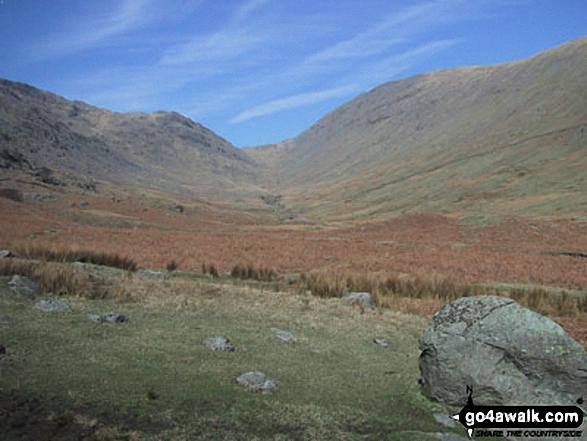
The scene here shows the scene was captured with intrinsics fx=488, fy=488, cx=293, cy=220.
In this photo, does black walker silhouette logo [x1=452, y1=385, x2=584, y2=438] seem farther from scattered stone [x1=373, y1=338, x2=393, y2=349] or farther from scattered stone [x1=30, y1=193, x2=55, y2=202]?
scattered stone [x1=30, y1=193, x2=55, y2=202]

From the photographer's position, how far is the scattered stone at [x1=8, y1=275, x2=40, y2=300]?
1544 cm

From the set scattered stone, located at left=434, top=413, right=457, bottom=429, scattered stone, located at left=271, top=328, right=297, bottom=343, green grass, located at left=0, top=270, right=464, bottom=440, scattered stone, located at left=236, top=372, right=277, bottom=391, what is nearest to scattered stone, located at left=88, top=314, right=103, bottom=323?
green grass, located at left=0, top=270, right=464, bottom=440

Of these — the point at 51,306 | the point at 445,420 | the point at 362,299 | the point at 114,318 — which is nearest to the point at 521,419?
the point at 445,420

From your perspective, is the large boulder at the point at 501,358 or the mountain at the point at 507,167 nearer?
the large boulder at the point at 501,358

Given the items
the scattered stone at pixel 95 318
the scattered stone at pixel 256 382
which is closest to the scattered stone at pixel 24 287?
the scattered stone at pixel 95 318

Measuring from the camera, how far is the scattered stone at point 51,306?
1434 cm

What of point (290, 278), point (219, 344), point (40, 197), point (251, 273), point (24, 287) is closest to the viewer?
point (219, 344)

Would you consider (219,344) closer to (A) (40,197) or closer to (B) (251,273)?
(B) (251,273)

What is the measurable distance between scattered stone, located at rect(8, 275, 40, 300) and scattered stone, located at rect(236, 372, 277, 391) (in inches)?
346

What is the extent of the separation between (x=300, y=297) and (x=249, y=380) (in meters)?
11.4

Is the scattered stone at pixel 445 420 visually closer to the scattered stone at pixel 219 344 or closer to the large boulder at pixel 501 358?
the large boulder at pixel 501 358

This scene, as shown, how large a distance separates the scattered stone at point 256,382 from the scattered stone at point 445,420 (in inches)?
132

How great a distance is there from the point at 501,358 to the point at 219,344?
6.75 metres

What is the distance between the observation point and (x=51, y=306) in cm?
1449
